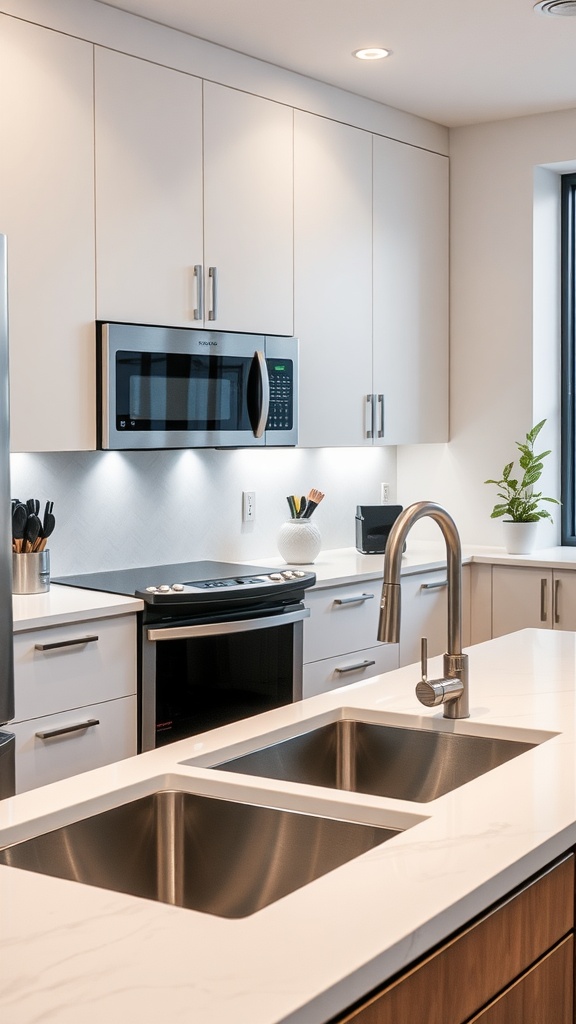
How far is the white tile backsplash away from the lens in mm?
3570

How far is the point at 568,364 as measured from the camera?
16.1 feet

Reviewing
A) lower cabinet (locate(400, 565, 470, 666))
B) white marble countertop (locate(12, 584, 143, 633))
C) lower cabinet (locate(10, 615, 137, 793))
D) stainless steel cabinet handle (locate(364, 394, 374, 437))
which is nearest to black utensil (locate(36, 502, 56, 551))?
white marble countertop (locate(12, 584, 143, 633))

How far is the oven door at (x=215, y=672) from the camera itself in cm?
313

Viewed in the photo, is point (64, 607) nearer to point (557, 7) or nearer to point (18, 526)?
point (18, 526)

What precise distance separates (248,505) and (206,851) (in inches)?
109

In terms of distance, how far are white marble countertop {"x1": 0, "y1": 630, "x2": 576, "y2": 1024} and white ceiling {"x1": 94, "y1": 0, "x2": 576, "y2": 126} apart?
244cm

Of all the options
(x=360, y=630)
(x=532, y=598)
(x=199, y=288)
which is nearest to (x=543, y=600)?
(x=532, y=598)

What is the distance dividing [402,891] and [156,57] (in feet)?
9.62

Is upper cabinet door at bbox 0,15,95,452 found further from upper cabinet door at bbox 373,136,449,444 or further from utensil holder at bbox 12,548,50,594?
upper cabinet door at bbox 373,136,449,444

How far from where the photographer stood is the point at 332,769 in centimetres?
201

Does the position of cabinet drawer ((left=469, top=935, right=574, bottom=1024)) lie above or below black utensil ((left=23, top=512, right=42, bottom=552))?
below

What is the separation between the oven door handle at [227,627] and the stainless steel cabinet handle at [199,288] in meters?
0.99

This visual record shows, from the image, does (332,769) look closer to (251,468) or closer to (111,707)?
(111,707)

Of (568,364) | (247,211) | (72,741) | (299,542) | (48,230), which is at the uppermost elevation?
(247,211)
